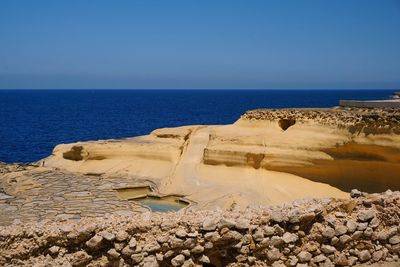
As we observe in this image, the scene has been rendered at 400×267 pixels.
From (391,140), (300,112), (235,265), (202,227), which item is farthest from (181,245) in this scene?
(300,112)

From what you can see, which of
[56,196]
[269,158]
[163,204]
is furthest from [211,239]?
[56,196]

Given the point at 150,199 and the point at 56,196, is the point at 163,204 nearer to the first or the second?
the point at 150,199

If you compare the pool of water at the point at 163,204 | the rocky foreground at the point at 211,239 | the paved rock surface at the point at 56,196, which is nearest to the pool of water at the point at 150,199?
the pool of water at the point at 163,204

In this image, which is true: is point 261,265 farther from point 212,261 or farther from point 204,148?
point 204,148

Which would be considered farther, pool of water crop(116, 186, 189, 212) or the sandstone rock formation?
pool of water crop(116, 186, 189, 212)

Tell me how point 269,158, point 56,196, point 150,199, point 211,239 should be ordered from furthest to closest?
1. point 269,158
2. point 150,199
3. point 56,196
4. point 211,239

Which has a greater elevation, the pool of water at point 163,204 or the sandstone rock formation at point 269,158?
the sandstone rock formation at point 269,158

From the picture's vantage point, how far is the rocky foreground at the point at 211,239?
8.88 meters

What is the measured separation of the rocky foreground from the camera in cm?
888

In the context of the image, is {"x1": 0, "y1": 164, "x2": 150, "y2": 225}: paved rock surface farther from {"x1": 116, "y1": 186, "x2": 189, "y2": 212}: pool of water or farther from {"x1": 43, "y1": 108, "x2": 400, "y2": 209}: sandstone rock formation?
{"x1": 43, "y1": 108, "x2": 400, "y2": 209}: sandstone rock formation

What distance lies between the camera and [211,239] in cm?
892

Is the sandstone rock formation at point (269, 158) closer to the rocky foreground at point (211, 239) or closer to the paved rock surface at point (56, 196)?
the paved rock surface at point (56, 196)

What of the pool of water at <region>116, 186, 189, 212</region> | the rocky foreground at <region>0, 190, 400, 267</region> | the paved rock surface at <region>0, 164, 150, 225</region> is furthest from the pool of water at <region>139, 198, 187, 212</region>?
the rocky foreground at <region>0, 190, 400, 267</region>

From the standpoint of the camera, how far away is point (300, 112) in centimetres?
1870
